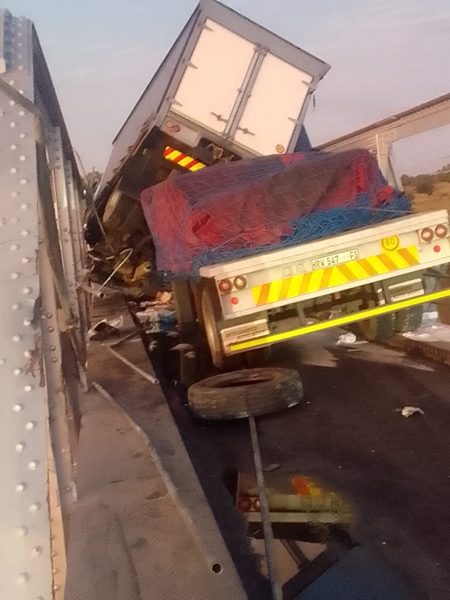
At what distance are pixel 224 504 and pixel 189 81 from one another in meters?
6.46

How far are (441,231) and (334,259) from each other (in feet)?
3.24

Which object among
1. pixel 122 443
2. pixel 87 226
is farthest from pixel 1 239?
pixel 87 226

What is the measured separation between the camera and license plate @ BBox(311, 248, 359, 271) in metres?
5.56

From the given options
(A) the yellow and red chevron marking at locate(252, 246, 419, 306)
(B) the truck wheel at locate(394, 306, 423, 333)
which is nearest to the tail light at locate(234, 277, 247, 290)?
(A) the yellow and red chevron marking at locate(252, 246, 419, 306)

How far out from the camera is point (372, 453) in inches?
162

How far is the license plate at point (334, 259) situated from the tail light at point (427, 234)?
24.0 inches

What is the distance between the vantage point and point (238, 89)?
8.72 metres

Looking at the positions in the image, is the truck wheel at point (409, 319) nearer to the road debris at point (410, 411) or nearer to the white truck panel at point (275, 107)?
the road debris at point (410, 411)

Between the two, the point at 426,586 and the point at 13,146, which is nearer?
the point at 13,146

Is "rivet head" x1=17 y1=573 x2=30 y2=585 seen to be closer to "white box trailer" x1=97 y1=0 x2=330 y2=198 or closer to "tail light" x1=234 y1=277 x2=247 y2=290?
"tail light" x1=234 y1=277 x2=247 y2=290

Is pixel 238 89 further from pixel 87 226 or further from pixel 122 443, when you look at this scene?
pixel 122 443

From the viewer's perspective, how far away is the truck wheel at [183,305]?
7.14 m

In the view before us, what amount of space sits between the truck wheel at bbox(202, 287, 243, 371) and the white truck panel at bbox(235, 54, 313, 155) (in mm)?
3435

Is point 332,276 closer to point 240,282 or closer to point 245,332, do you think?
point 240,282
